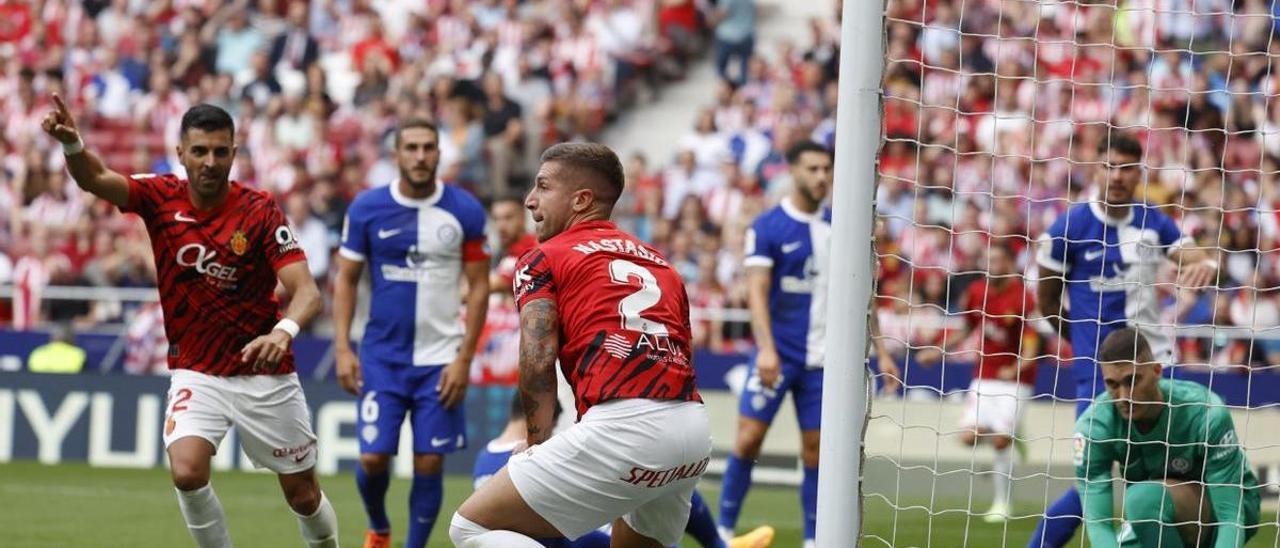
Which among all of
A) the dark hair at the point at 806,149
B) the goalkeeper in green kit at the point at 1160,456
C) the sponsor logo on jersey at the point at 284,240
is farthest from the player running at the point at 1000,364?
the sponsor logo on jersey at the point at 284,240

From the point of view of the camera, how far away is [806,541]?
9.68 metres

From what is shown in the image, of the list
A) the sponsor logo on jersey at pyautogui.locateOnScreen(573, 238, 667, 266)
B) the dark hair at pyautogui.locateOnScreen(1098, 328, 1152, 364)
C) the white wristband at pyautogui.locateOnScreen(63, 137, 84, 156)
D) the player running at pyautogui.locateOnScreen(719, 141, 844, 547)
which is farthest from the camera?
the player running at pyautogui.locateOnScreen(719, 141, 844, 547)

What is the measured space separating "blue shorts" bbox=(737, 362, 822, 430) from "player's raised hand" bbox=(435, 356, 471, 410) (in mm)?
1832

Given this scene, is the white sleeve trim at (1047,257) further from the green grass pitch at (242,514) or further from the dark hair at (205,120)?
the dark hair at (205,120)

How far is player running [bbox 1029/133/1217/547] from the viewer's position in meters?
9.14

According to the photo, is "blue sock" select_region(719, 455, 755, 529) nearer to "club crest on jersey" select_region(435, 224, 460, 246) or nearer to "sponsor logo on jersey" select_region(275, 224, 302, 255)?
"club crest on jersey" select_region(435, 224, 460, 246)

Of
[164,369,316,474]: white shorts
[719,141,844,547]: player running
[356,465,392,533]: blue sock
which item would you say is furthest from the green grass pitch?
[164,369,316,474]: white shorts

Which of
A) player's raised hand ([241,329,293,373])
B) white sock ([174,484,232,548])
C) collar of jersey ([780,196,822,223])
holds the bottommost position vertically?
white sock ([174,484,232,548])

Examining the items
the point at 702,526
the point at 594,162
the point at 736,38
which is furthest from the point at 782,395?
the point at 736,38

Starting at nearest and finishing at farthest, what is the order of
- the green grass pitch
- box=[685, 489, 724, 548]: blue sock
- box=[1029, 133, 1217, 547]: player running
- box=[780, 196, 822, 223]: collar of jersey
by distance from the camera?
box=[685, 489, 724, 548]: blue sock < box=[1029, 133, 1217, 547]: player running < box=[780, 196, 822, 223]: collar of jersey < the green grass pitch

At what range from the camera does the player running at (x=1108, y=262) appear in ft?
→ 30.0

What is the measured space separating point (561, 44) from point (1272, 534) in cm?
1286

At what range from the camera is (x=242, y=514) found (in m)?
11.6

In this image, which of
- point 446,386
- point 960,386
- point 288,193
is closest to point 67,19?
point 288,193
